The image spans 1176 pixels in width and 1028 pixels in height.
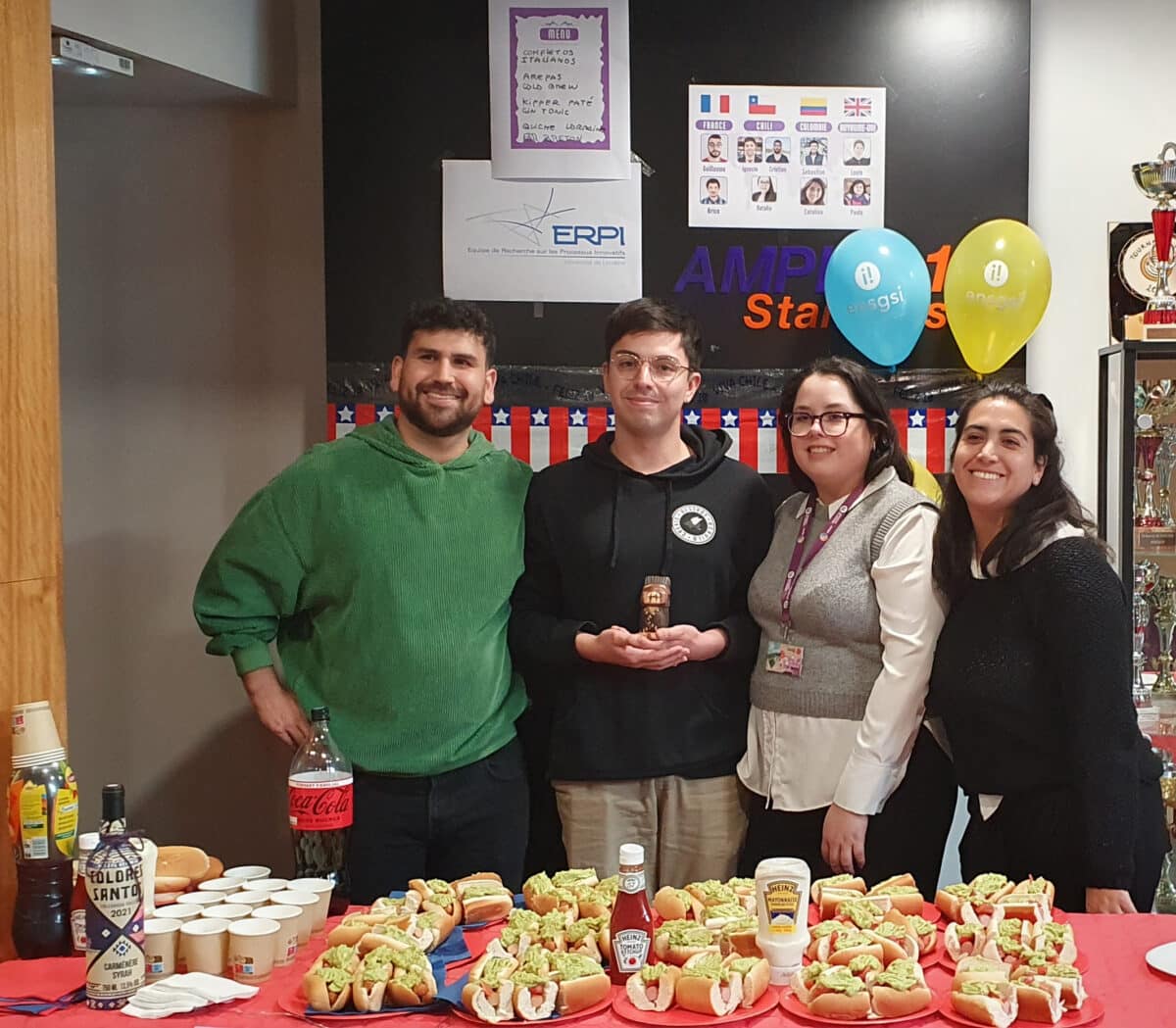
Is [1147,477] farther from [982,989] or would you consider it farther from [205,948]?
[205,948]

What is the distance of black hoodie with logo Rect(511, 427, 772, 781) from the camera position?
2.79 m

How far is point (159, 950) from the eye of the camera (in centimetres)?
188

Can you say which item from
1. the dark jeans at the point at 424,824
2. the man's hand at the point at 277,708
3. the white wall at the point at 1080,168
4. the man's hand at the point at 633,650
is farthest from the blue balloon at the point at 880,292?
the man's hand at the point at 277,708

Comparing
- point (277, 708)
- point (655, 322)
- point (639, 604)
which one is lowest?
point (277, 708)

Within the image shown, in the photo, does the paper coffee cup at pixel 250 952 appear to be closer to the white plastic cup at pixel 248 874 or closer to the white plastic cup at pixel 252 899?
the white plastic cup at pixel 252 899

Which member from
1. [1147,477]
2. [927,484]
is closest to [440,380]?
[927,484]

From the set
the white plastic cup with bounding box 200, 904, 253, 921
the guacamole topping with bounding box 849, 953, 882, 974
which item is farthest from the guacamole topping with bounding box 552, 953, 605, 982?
the white plastic cup with bounding box 200, 904, 253, 921

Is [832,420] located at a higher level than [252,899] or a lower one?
higher

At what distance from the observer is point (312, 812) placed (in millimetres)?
2291

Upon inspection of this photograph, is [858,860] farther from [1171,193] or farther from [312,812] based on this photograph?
[1171,193]

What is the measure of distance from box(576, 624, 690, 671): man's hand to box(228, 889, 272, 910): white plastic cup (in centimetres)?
92

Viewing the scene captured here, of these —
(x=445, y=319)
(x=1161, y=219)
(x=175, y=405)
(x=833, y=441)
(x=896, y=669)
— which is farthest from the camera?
(x=175, y=405)

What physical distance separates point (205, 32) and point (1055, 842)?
3.02 m

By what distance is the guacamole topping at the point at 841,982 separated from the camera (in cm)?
174
